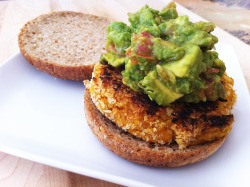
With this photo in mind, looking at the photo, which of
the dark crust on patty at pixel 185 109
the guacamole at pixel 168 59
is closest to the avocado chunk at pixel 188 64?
the guacamole at pixel 168 59

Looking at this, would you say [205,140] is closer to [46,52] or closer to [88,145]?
[88,145]

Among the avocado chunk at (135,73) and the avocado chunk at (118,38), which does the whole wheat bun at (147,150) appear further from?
the avocado chunk at (118,38)

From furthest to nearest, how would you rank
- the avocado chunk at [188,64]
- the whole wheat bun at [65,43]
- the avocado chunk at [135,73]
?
1. the whole wheat bun at [65,43]
2. the avocado chunk at [135,73]
3. the avocado chunk at [188,64]

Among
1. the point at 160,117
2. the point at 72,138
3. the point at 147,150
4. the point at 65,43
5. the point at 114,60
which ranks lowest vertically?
the point at 72,138

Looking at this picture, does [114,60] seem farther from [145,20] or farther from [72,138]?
[72,138]

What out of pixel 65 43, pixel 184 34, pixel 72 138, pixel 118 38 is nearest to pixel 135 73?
pixel 118 38

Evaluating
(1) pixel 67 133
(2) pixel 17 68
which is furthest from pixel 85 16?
(1) pixel 67 133

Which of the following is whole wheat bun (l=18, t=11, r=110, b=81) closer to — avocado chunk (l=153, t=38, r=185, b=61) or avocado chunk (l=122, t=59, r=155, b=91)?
A: avocado chunk (l=122, t=59, r=155, b=91)
